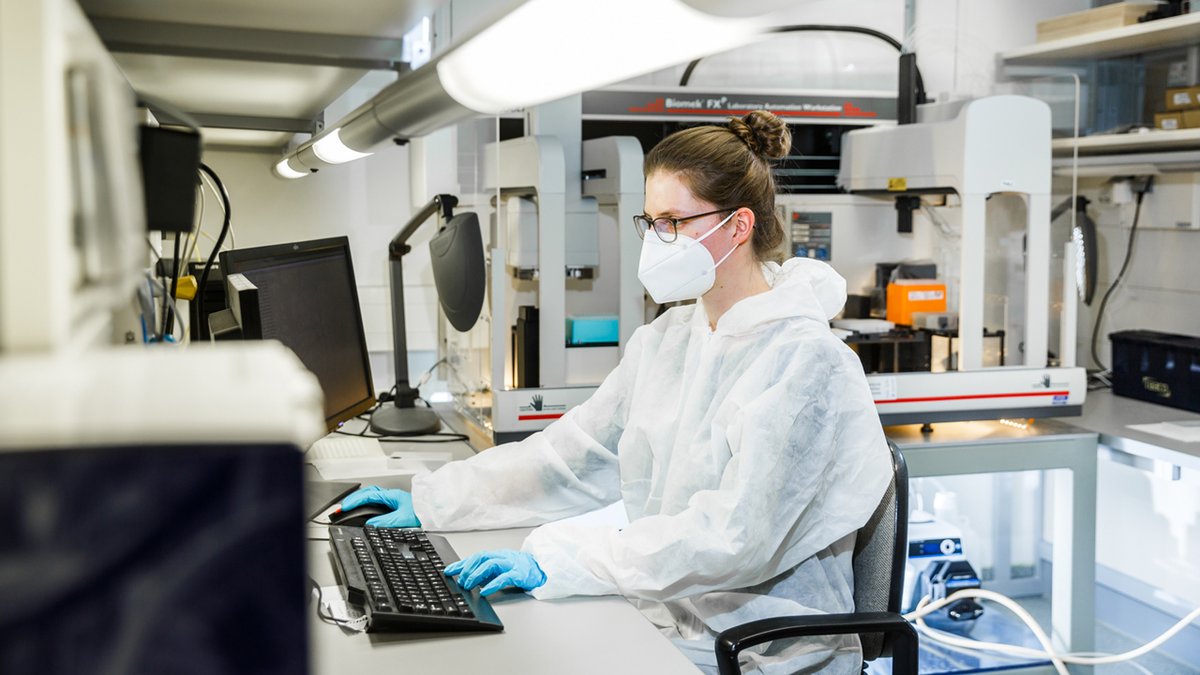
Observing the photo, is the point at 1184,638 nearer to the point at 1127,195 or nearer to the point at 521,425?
the point at 1127,195

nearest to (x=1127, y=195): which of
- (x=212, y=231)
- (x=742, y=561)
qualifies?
(x=742, y=561)

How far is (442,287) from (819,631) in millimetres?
1277

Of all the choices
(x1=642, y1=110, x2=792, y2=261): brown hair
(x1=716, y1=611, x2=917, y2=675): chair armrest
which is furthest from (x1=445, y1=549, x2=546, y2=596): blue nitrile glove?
(x1=642, y1=110, x2=792, y2=261): brown hair

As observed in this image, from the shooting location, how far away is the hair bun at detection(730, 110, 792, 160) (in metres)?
1.71

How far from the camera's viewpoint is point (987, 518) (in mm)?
3230

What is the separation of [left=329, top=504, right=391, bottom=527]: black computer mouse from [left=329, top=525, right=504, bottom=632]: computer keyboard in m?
0.11

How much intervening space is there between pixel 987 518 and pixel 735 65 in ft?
5.83

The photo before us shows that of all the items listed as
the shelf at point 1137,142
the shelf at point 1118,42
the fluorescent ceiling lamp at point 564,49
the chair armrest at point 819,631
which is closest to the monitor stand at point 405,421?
the chair armrest at point 819,631

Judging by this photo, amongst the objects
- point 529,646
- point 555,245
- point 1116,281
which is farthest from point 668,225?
point 1116,281

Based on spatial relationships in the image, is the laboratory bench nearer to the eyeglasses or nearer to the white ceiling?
the eyeglasses

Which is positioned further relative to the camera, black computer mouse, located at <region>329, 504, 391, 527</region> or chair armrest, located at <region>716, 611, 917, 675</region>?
black computer mouse, located at <region>329, 504, 391, 527</region>

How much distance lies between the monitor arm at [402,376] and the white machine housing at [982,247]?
3.68 feet

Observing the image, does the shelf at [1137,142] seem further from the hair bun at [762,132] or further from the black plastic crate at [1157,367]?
the hair bun at [762,132]

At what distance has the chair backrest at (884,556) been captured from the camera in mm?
1532
